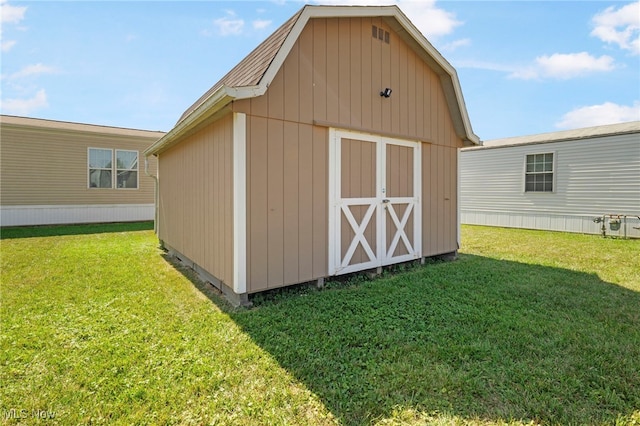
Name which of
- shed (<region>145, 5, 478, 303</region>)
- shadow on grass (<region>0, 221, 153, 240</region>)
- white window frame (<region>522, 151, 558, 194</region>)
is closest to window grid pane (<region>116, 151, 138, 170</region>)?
shadow on grass (<region>0, 221, 153, 240</region>)

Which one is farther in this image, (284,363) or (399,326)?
(399,326)

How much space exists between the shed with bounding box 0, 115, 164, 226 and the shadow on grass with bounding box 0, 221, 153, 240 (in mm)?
654

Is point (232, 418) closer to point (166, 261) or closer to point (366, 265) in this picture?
point (366, 265)

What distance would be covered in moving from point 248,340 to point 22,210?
12519 millimetres

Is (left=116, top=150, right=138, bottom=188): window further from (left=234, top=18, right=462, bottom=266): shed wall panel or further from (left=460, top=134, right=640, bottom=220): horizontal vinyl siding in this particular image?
(left=460, top=134, right=640, bottom=220): horizontal vinyl siding

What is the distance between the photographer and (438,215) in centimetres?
621

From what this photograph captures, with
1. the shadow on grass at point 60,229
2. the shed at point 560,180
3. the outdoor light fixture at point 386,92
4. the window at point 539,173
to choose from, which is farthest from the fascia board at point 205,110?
the window at point 539,173

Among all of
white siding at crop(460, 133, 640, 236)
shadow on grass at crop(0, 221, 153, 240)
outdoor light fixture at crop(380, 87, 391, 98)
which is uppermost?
outdoor light fixture at crop(380, 87, 391, 98)

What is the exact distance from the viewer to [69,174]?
1155cm

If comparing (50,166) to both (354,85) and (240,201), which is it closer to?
(240,201)

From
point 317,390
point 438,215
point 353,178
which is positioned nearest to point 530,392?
point 317,390

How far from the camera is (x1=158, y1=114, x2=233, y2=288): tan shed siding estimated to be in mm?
3875

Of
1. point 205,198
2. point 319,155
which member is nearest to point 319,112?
point 319,155

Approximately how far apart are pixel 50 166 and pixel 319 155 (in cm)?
1180
